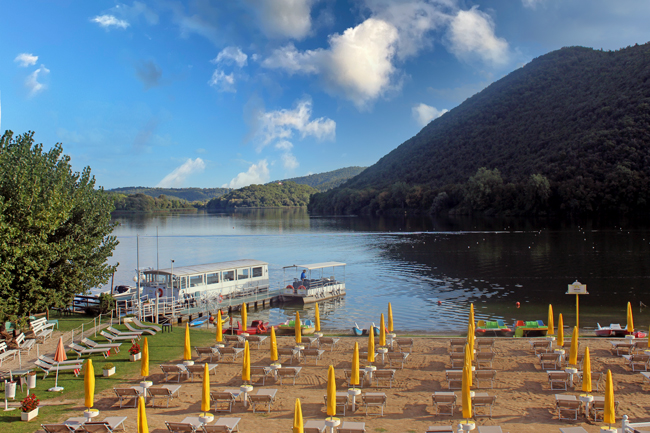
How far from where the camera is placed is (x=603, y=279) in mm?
44312

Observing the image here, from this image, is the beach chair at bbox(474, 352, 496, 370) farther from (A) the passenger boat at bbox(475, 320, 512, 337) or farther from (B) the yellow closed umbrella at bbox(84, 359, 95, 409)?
(B) the yellow closed umbrella at bbox(84, 359, 95, 409)

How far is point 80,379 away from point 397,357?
1118 centimetres

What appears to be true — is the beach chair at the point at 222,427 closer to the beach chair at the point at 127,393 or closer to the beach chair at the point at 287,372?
the beach chair at the point at 127,393

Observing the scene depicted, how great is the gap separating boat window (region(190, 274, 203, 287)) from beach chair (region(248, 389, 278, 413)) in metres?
21.3

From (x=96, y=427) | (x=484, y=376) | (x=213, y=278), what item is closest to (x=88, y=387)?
(x=96, y=427)

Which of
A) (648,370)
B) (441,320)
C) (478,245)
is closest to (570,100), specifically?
(478,245)

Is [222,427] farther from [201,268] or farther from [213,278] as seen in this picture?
[213,278]

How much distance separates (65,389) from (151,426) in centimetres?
466

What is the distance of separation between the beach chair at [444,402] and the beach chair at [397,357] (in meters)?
4.00

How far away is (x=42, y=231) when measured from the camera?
19.0m

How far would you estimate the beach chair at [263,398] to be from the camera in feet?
42.1

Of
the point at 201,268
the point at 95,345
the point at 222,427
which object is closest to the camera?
the point at 222,427

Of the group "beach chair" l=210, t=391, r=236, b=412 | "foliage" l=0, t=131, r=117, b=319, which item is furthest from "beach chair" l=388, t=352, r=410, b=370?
"foliage" l=0, t=131, r=117, b=319

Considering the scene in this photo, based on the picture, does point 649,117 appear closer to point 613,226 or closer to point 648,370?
point 613,226
